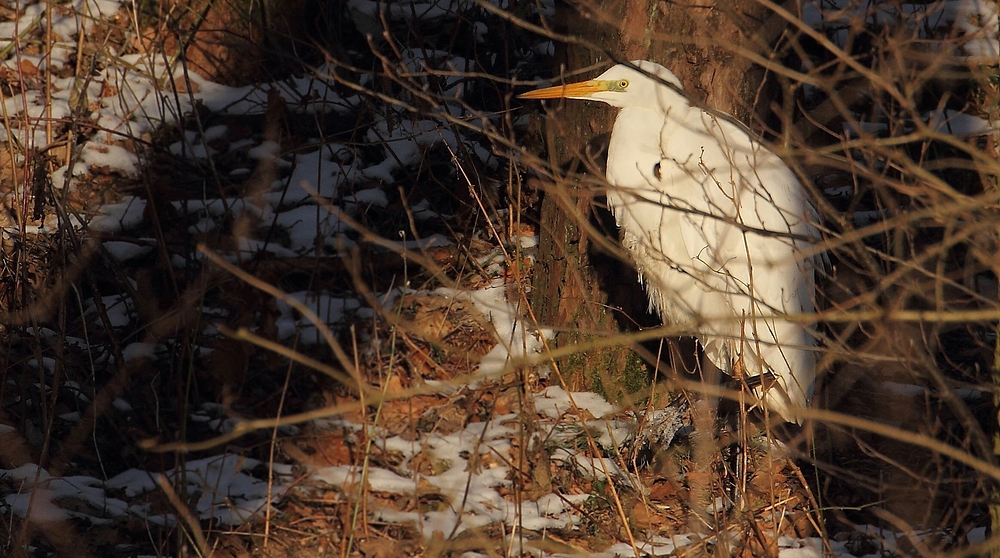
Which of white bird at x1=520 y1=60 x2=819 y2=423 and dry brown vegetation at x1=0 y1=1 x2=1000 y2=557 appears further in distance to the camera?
white bird at x1=520 y1=60 x2=819 y2=423

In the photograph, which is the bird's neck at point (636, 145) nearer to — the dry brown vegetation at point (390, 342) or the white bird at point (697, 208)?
the white bird at point (697, 208)

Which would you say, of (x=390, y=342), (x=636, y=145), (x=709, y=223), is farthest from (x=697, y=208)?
(x=390, y=342)

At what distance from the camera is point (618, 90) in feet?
11.9

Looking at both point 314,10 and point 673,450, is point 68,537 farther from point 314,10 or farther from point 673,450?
point 314,10

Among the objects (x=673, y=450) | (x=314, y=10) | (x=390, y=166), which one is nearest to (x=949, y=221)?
(x=673, y=450)

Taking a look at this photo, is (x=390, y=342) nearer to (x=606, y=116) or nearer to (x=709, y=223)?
(x=606, y=116)

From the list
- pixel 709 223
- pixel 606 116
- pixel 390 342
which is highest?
pixel 606 116

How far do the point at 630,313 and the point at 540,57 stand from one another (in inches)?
79.4

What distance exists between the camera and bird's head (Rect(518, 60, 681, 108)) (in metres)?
3.55

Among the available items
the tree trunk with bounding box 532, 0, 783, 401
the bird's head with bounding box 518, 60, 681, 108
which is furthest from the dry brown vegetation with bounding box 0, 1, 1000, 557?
the bird's head with bounding box 518, 60, 681, 108

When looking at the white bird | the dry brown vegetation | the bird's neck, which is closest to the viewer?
the dry brown vegetation

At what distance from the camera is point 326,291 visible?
4.81 meters

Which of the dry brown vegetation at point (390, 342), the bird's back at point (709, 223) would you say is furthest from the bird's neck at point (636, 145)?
the dry brown vegetation at point (390, 342)

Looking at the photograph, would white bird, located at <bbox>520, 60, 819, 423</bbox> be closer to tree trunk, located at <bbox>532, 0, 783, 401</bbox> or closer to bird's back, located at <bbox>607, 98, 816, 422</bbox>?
bird's back, located at <bbox>607, 98, 816, 422</bbox>
